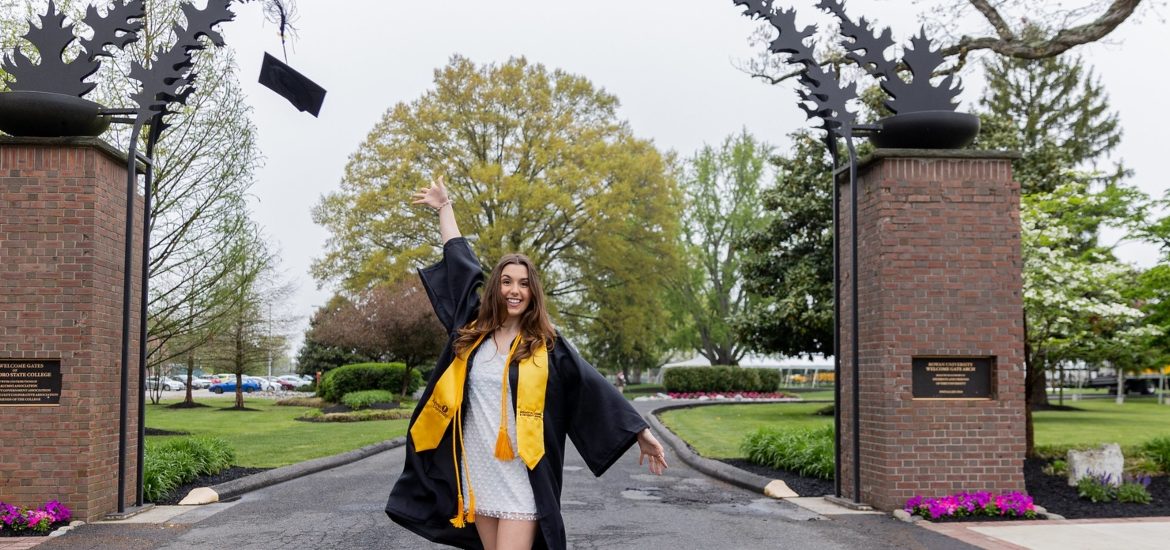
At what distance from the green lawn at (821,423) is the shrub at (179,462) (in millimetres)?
6834

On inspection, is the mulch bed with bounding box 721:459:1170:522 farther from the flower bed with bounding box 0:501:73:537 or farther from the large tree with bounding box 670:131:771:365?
the large tree with bounding box 670:131:771:365

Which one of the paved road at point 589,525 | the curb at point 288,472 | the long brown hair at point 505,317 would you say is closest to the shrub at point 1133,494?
the paved road at point 589,525

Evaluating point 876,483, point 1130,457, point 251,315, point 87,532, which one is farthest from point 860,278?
point 251,315

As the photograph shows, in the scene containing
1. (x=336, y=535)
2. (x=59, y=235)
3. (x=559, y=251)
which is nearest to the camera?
(x=336, y=535)

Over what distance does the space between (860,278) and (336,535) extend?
17.4ft

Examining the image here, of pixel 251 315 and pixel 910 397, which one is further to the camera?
pixel 251 315

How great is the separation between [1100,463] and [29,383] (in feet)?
33.2

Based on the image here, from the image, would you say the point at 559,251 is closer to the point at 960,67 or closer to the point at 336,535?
the point at 960,67

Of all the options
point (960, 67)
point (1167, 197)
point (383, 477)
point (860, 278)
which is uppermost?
point (960, 67)

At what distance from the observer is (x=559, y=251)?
112 feet

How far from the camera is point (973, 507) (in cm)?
812

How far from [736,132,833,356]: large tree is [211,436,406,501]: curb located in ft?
38.5

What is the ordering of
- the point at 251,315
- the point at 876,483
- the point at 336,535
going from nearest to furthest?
the point at 336,535, the point at 876,483, the point at 251,315

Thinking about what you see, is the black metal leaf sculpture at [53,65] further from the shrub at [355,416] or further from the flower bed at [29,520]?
the shrub at [355,416]
